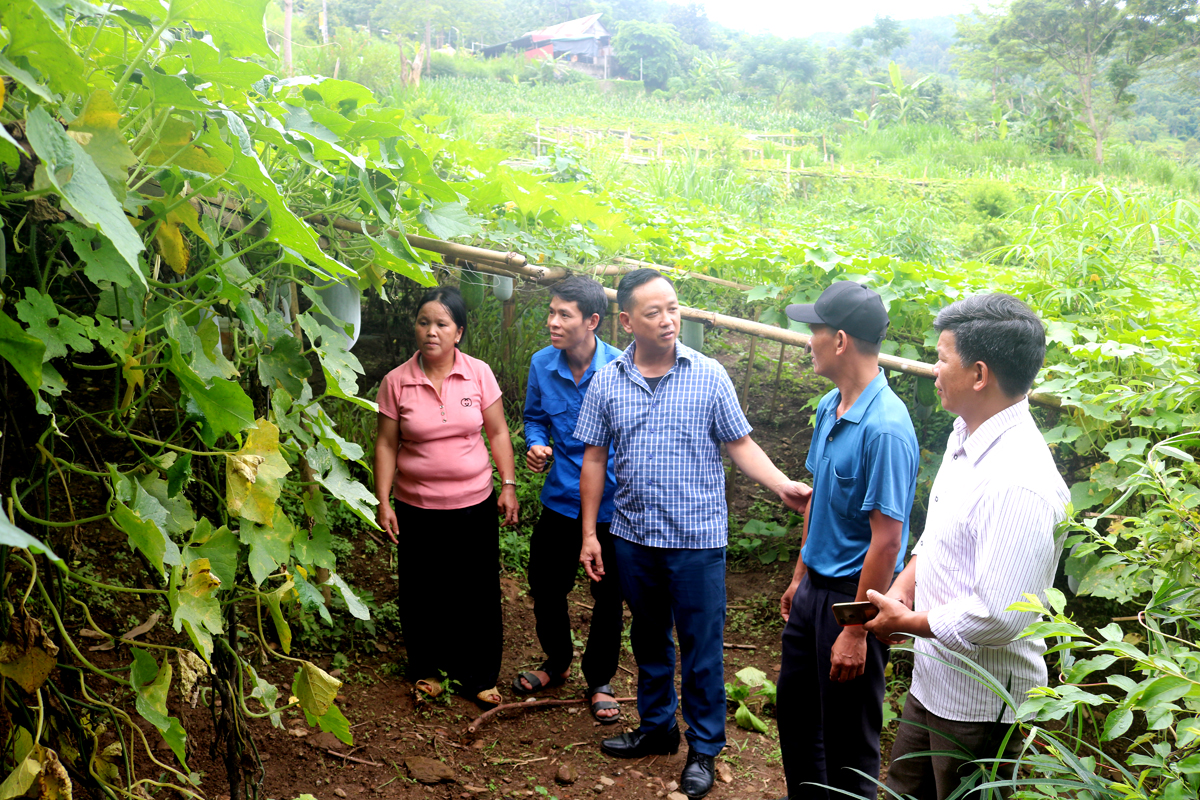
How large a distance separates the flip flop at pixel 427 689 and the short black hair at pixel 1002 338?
2466 mm

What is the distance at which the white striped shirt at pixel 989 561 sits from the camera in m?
1.76

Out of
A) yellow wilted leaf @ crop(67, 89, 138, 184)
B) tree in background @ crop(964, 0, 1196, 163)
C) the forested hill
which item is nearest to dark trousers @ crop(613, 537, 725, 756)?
yellow wilted leaf @ crop(67, 89, 138, 184)

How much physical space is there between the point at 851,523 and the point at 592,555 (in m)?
1.02

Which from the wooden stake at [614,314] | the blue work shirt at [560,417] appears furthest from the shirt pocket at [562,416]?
the wooden stake at [614,314]

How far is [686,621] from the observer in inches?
115

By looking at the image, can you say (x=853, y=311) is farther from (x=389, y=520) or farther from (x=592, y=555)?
(x=389, y=520)

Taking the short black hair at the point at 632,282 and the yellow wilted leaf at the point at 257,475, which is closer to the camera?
the yellow wilted leaf at the point at 257,475

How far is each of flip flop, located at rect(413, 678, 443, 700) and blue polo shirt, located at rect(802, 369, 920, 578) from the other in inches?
66.6

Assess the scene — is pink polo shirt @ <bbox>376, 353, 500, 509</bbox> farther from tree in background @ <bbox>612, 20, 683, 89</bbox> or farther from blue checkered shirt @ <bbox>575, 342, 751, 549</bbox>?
tree in background @ <bbox>612, 20, 683, 89</bbox>

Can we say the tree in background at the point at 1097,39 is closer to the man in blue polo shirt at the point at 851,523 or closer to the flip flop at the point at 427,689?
the man in blue polo shirt at the point at 851,523

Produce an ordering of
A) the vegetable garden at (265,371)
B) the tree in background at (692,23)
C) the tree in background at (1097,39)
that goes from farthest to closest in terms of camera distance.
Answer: the tree in background at (692,23) < the tree in background at (1097,39) < the vegetable garden at (265,371)

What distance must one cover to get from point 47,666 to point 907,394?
3.89 meters

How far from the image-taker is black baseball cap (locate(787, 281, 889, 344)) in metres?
2.39

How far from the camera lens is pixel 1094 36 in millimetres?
22094
